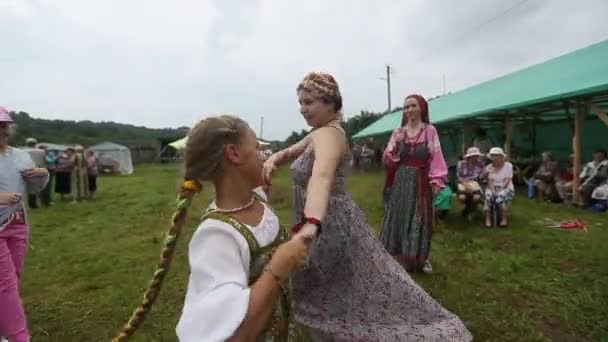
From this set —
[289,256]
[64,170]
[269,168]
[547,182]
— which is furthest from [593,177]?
[64,170]

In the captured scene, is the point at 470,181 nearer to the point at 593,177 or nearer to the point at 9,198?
the point at 593,177

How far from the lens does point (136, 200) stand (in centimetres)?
1391

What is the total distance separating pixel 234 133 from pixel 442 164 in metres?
3.33

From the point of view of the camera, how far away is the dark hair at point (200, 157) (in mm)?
1434

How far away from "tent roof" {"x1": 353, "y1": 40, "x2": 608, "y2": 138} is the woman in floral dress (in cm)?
760

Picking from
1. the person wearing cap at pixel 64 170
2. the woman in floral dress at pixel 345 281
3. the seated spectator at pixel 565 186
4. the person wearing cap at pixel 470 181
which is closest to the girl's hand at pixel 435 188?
the woman in floral dress at pixel 345 281

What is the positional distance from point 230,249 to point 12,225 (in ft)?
7.87

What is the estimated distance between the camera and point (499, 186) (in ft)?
25.7

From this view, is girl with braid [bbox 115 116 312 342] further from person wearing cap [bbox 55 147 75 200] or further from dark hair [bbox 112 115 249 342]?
person wearing cap [bbox 55 147 75 200]

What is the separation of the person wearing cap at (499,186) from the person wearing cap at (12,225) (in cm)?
679

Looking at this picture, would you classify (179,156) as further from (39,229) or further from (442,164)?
(39,229)

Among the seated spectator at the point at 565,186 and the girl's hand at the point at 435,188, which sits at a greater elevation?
the girl's hand at the point at 435,188

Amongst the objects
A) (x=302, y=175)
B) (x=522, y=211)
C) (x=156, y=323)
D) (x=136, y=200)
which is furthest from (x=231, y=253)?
(x=136, y=200)

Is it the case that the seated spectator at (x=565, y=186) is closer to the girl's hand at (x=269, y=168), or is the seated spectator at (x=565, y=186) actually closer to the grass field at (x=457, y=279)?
the grass field at (x=457, y=279)
